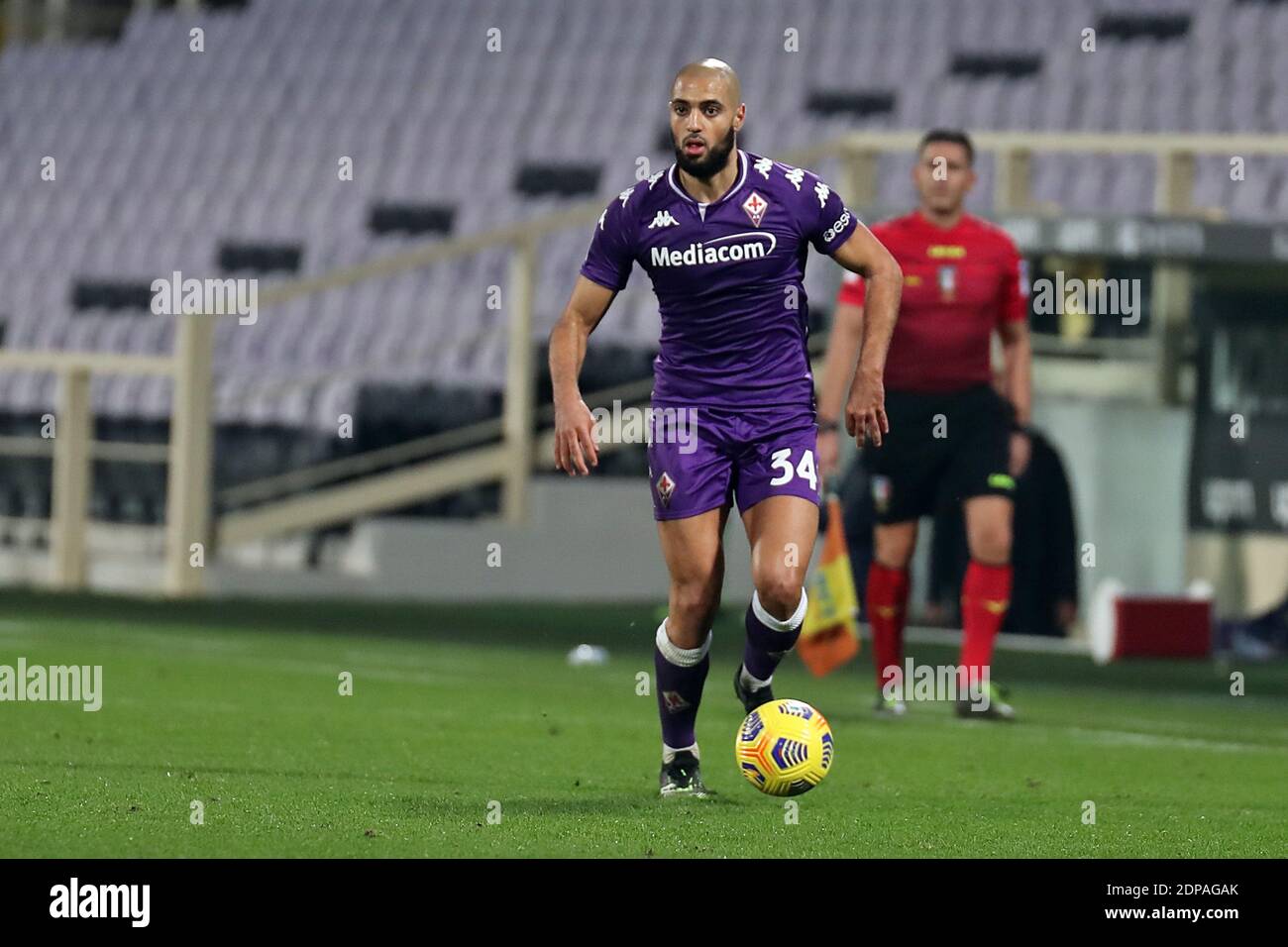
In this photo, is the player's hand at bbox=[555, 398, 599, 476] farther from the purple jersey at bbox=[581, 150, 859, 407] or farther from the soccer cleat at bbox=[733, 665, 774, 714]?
Answer: the soccer cleat at bbox=[733, 665, 774, 714]

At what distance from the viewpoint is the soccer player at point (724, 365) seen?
6.84 m

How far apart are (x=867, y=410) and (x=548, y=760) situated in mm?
1794

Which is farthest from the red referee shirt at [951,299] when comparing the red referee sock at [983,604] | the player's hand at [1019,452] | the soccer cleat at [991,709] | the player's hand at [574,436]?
the player's hand at [574,436]

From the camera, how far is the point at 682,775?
7020mm

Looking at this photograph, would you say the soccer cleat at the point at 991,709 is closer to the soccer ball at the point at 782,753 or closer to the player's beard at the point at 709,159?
the soccer ball at the point at 782,753

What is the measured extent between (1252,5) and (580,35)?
7.23 meters

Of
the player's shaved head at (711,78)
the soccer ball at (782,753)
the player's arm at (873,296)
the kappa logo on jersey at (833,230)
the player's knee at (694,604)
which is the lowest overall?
the soccer ball at (782,753)

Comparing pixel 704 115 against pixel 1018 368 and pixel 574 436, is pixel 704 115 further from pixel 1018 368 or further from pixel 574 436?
pixel 1018 368

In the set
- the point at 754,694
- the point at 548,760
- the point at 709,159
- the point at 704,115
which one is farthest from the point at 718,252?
the point at 548,760

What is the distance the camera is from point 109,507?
19359 millimetres

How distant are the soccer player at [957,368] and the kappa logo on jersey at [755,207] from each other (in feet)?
8.83

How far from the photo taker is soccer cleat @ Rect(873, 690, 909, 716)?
995cm
